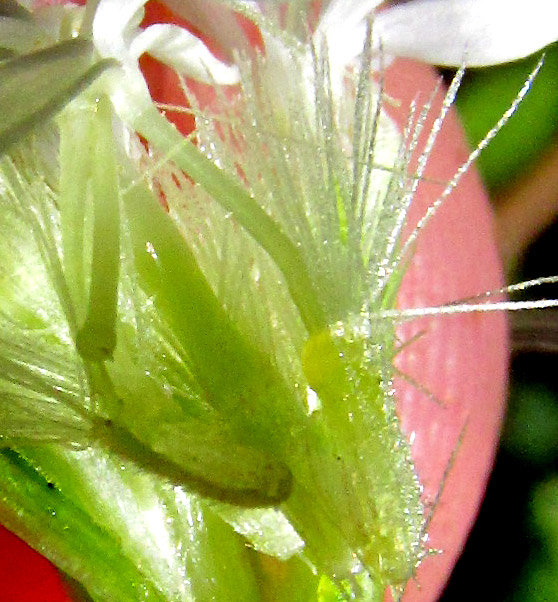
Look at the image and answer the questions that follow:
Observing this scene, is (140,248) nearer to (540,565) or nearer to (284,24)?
(284,24)

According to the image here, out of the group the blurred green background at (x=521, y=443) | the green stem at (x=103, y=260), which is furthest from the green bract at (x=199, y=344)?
the blurred green background at (x=521, y=443)

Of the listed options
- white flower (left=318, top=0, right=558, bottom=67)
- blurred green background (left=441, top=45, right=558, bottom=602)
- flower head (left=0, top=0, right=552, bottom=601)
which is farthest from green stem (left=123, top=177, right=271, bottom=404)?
blurred green background (left=441, top=45, right=558, bottom=602)

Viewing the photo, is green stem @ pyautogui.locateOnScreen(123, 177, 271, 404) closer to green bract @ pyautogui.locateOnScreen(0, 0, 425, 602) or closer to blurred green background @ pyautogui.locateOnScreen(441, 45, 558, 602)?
green bract @ pyautogui.locateOnScreen(0, 0, 425, 602)

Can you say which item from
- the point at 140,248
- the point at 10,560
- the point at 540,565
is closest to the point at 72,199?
the point at 140,248

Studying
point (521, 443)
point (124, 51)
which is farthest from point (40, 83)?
point (521, 443)

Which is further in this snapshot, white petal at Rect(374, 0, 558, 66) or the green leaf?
white petal at Rect(374, 0, 558, 66)

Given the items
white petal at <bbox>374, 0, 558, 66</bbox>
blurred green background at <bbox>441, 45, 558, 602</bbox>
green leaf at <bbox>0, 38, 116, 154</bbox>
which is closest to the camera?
green leaf at <bbox>0, 38, 116, 154</bbox>
